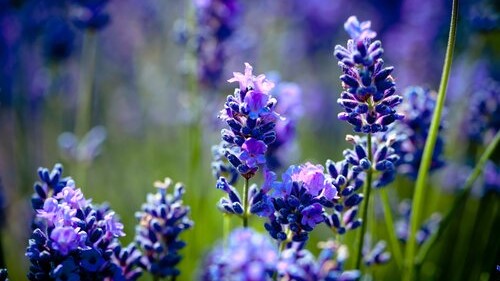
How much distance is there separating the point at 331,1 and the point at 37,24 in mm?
2575

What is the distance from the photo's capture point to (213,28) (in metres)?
2.97

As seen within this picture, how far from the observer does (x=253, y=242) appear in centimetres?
110

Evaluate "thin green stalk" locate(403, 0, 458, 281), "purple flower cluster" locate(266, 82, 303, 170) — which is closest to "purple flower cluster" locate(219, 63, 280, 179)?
"thin green stalk" locate(403, 0, 458, 281)

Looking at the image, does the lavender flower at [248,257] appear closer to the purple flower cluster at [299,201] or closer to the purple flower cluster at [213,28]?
the purple flower cluster at [299,201]

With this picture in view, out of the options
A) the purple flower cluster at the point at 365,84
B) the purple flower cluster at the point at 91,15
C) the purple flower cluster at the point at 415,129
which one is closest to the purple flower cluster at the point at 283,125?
the purple flower cluster at the point at 415,129

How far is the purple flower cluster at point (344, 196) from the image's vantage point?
1.56 metres

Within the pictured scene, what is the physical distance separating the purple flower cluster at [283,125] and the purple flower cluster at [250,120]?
0.82 metres

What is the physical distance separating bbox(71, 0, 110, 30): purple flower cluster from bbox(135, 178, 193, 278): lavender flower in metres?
1.46

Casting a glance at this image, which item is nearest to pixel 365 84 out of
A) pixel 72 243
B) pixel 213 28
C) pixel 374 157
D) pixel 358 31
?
pixel 358 31

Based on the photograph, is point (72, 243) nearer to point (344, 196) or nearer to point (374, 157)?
point (344, 196)

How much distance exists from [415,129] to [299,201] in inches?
33.1

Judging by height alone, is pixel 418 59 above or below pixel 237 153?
above

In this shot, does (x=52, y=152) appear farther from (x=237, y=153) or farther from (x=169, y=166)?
(x=237, y=153)

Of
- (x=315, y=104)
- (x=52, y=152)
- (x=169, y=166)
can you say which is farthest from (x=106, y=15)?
(x=315, y=104)
